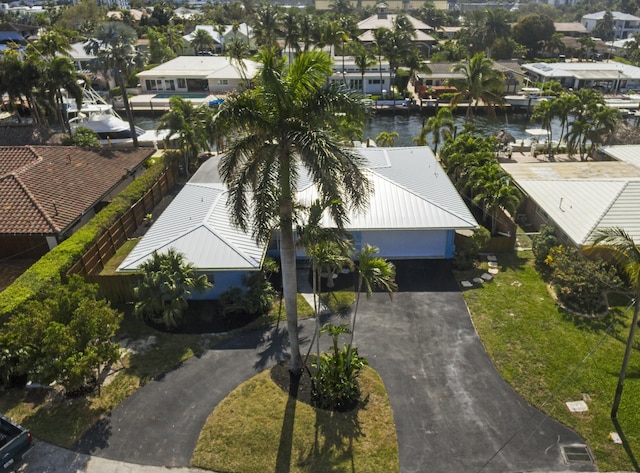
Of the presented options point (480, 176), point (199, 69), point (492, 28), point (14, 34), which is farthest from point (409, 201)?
point (14, 34)

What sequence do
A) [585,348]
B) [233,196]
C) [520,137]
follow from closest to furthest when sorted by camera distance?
[233,196] → [585,348] → [520,137]

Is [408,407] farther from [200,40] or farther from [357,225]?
[200,40]

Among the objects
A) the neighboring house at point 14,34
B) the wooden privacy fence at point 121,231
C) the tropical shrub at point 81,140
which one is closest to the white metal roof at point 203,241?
the wooden privacy fence at point 121,231

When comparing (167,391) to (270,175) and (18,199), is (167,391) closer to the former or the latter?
(270,175)

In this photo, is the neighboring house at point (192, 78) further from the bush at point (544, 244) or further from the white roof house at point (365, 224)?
the bush at point (544, 244)

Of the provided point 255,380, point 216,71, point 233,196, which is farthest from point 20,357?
point 216,71
